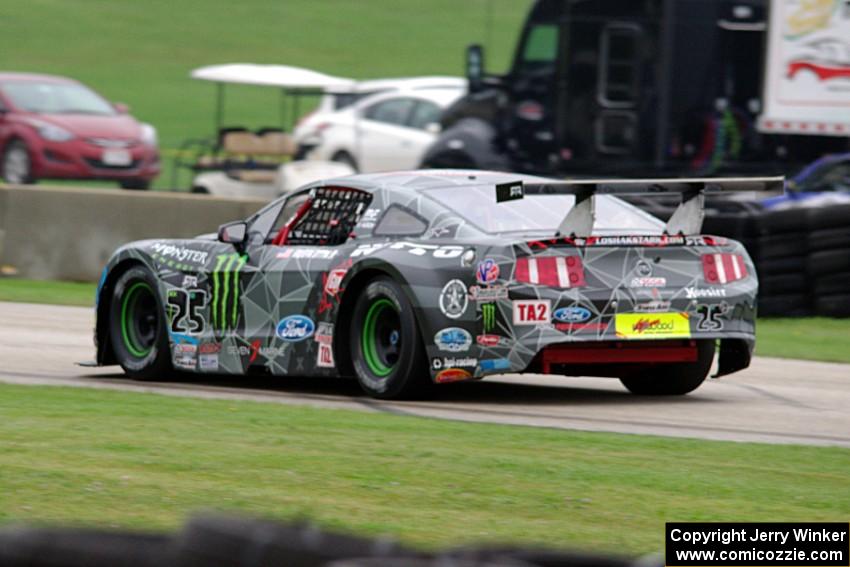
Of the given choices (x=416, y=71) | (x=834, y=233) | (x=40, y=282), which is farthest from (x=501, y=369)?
(x=416, y=71)

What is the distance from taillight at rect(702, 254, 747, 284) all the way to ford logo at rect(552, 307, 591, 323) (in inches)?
33.0

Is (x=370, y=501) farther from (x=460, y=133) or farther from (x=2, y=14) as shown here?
(x=2, y=14)

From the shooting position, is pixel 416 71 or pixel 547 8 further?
pixel 416 71

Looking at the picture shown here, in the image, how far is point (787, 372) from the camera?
1242 cm

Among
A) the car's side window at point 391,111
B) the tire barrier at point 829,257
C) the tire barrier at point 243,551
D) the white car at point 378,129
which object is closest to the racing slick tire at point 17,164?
the white car at point 378,129

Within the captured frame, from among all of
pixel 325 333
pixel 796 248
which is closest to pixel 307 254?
pixel 325 333

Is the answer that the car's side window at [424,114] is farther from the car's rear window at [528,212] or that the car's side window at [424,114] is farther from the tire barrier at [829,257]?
the car's rear window at [528,212]

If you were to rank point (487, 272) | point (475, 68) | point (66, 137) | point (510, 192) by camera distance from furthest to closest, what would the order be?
point (66, 137)
point (475, 68)
point (487, 272)
point (510, 192)

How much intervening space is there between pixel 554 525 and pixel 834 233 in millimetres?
9983

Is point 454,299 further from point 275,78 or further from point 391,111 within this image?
point 391,111

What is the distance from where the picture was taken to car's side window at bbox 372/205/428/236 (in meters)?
10.1

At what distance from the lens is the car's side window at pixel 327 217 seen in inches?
418

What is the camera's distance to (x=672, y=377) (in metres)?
10.8

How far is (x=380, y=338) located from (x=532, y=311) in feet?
3.36
